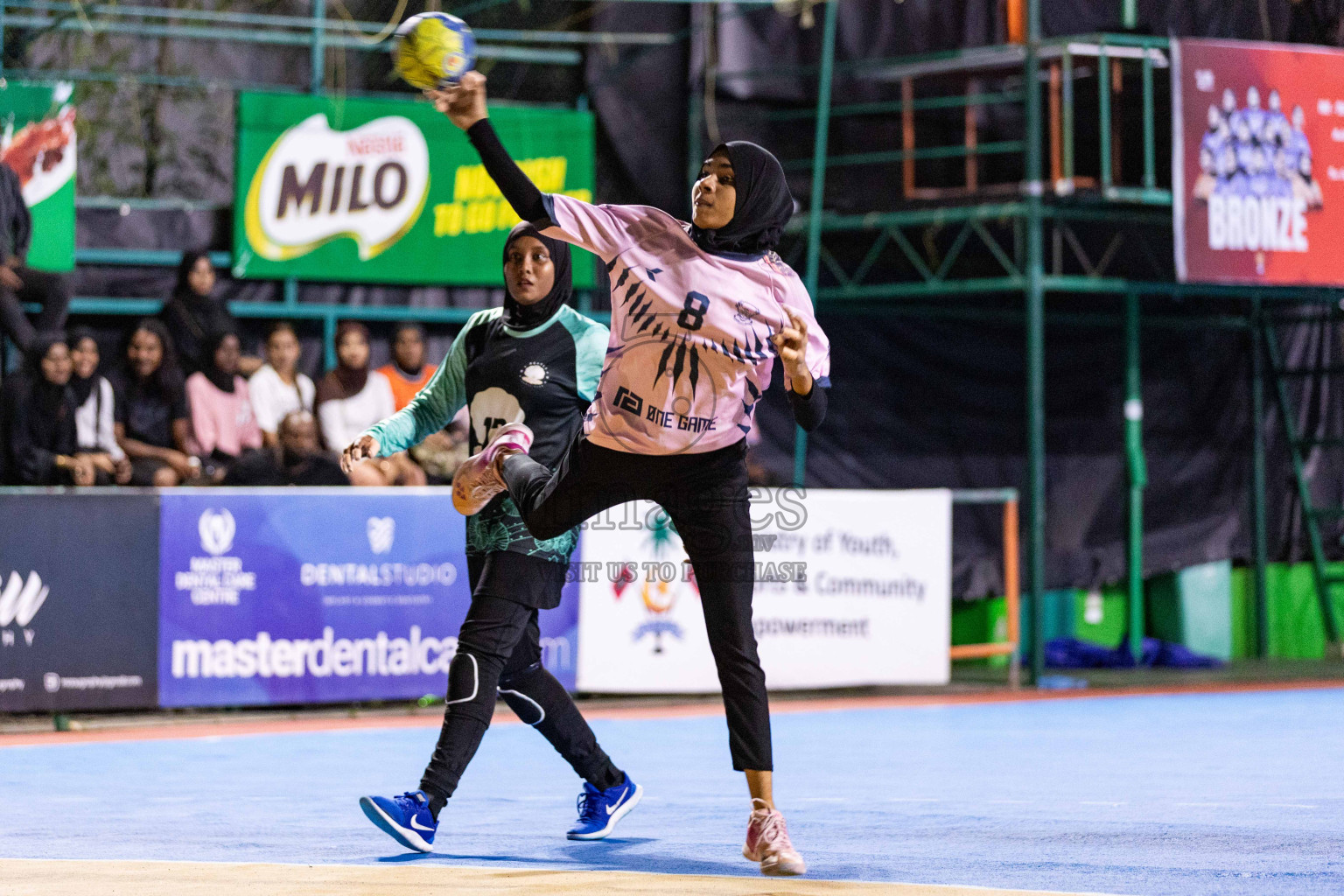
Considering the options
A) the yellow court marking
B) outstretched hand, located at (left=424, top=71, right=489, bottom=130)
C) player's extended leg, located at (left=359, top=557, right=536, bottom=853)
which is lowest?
the yellow court marking

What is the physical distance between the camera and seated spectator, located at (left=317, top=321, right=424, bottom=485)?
47.3 ft

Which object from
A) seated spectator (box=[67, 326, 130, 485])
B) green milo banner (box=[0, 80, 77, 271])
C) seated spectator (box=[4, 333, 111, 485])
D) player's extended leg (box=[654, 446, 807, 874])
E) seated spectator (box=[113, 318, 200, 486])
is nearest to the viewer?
player's extended leg (box=[654, 446, 807, 874])

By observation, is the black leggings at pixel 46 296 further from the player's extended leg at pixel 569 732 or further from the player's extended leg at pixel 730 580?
the player's extended leg at pixel 730 580

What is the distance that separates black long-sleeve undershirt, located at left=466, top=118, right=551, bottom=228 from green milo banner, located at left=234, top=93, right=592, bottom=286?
1065 cm

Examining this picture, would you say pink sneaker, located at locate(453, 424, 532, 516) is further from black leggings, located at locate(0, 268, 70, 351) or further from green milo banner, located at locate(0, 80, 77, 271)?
green milo banner, located at locate(0, 80, 77, 271)

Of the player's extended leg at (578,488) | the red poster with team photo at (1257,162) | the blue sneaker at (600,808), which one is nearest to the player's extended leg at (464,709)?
the player's extended leg at (578,488)

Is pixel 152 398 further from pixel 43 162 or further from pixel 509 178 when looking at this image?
pixel 509 178

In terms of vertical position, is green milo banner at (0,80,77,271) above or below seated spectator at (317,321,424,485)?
above

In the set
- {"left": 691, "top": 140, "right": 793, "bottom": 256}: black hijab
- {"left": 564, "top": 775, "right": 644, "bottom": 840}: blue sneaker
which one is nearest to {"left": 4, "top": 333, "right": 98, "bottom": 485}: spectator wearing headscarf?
{"left": 564, "top": 775, "right": 644, "bottom": 840}: blue sneaker

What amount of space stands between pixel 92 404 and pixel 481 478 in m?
7.94

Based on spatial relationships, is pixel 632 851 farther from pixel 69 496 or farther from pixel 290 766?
pixel 69 496

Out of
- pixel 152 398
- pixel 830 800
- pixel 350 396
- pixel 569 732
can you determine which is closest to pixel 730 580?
pixel 569 732

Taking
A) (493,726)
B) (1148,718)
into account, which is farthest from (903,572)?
(493,726)

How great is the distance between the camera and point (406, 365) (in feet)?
49.2
